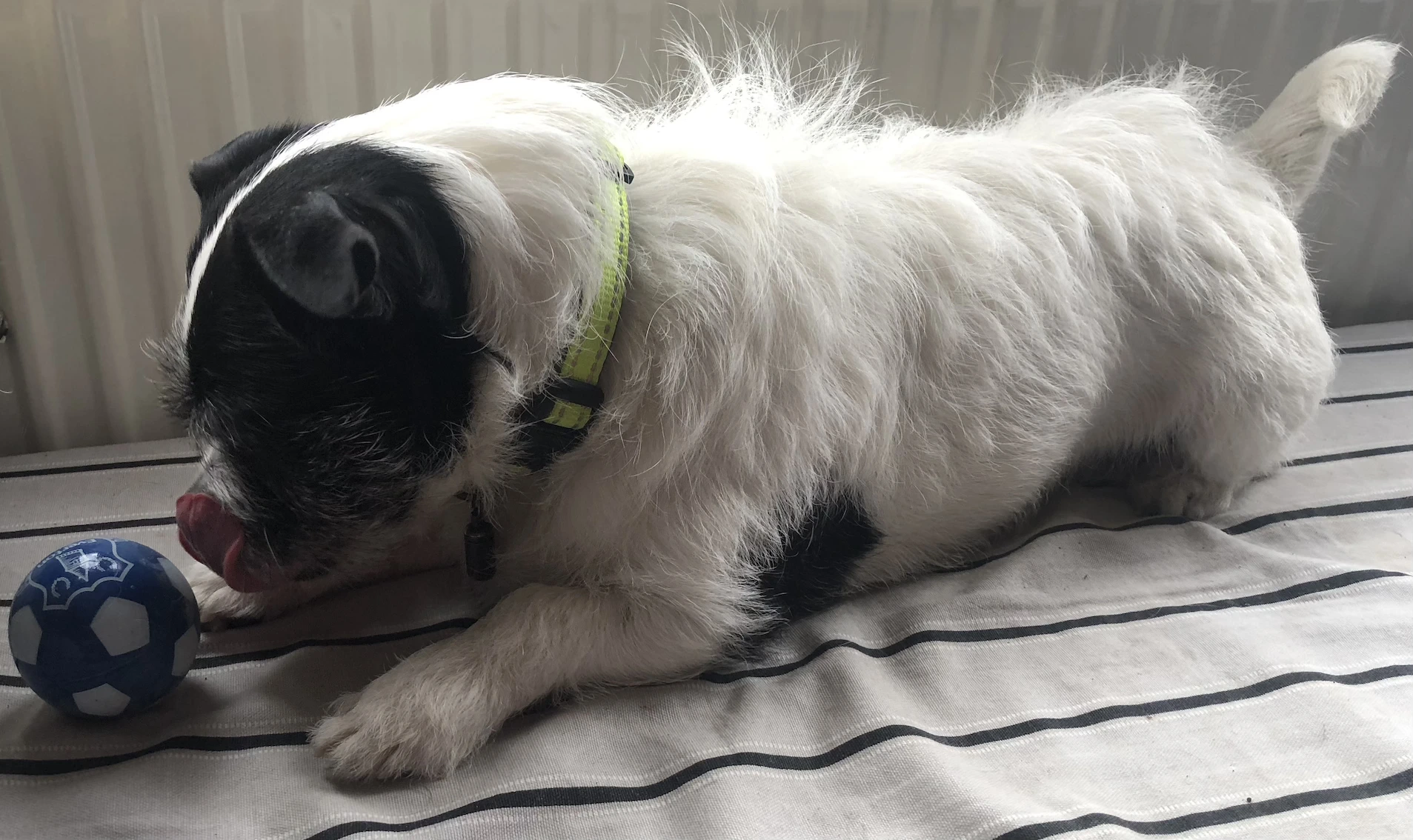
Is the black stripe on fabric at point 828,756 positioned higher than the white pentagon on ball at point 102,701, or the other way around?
A: the white pentagon on ball at point 102,701

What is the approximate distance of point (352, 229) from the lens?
0.87 metres

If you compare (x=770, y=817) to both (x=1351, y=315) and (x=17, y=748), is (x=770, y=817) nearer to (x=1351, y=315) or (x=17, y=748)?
(x=17, y=748)

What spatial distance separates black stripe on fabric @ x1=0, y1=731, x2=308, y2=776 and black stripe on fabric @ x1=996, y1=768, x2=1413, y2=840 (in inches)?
30.7

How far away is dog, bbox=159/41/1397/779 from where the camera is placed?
3.24ft

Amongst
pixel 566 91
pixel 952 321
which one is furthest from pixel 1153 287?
pixel 566 91

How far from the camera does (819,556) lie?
1.32 metres

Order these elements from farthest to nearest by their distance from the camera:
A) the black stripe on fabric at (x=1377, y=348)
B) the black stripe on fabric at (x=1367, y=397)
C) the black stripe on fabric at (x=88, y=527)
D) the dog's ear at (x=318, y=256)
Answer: the black stripe on fabric at (x=1377, y=348) < the black stripe on fabric at (x=1367, y=397) < the black stripe on fabric at (x=88, y=527) < the dog's ear at (x=318, y=256)

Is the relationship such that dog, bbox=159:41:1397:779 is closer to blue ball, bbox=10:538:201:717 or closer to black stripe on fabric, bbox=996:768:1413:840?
blue ball, bbox=10:538:201:717

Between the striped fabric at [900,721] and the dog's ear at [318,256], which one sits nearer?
the dog's ear at [318,256]

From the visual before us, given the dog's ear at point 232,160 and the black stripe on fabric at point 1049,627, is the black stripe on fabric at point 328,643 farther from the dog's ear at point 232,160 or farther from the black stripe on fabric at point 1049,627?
the dog's ear at point 232,160

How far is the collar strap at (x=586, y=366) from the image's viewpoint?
1083mm

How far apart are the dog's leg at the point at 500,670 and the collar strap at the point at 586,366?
0.20 m

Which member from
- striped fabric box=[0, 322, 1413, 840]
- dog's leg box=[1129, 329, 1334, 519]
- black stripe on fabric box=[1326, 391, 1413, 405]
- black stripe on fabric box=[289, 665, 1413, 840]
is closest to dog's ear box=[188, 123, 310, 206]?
striped fabric box=[0, 322, 1413, 840]

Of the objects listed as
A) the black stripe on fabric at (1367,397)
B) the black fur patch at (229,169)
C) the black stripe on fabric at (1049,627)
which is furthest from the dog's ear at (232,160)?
the black stripe on fabric at (1367,397)
